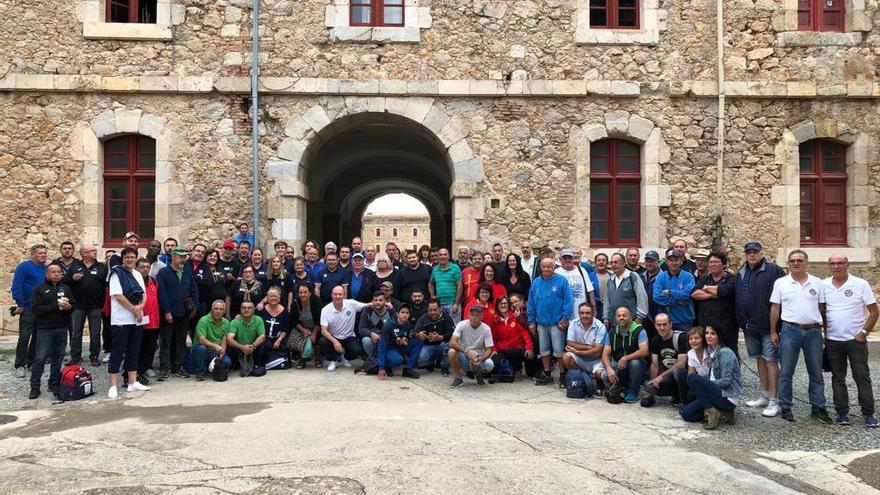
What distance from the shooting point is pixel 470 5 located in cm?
977

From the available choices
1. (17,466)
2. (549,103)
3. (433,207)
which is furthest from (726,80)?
(433,207)

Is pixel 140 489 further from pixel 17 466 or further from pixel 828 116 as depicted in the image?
pixel 828 116

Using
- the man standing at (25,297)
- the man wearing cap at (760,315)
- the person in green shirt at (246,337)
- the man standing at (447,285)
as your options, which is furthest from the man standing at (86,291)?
the man wearing cap at (760,315)

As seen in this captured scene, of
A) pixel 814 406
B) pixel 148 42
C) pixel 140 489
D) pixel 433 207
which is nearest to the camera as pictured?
pixel 140 489

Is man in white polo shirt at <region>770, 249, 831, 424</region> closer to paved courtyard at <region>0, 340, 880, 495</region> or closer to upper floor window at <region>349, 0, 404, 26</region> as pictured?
paved courtyard at <region>0, 340, 880, 495</region>

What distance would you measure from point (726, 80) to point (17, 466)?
34.3 ft

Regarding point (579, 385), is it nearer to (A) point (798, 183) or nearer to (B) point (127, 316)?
(B) point (127, 316)

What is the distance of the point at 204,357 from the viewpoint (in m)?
6.93

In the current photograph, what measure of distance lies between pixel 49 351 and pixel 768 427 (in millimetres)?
7037

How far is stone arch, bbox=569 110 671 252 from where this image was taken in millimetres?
9766

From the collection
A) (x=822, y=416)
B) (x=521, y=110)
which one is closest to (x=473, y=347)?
(x=822, y=416)

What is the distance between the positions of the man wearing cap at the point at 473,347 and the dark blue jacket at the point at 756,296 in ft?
8.51

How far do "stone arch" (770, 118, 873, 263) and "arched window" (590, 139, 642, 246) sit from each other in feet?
7.41

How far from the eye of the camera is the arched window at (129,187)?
9656mm
